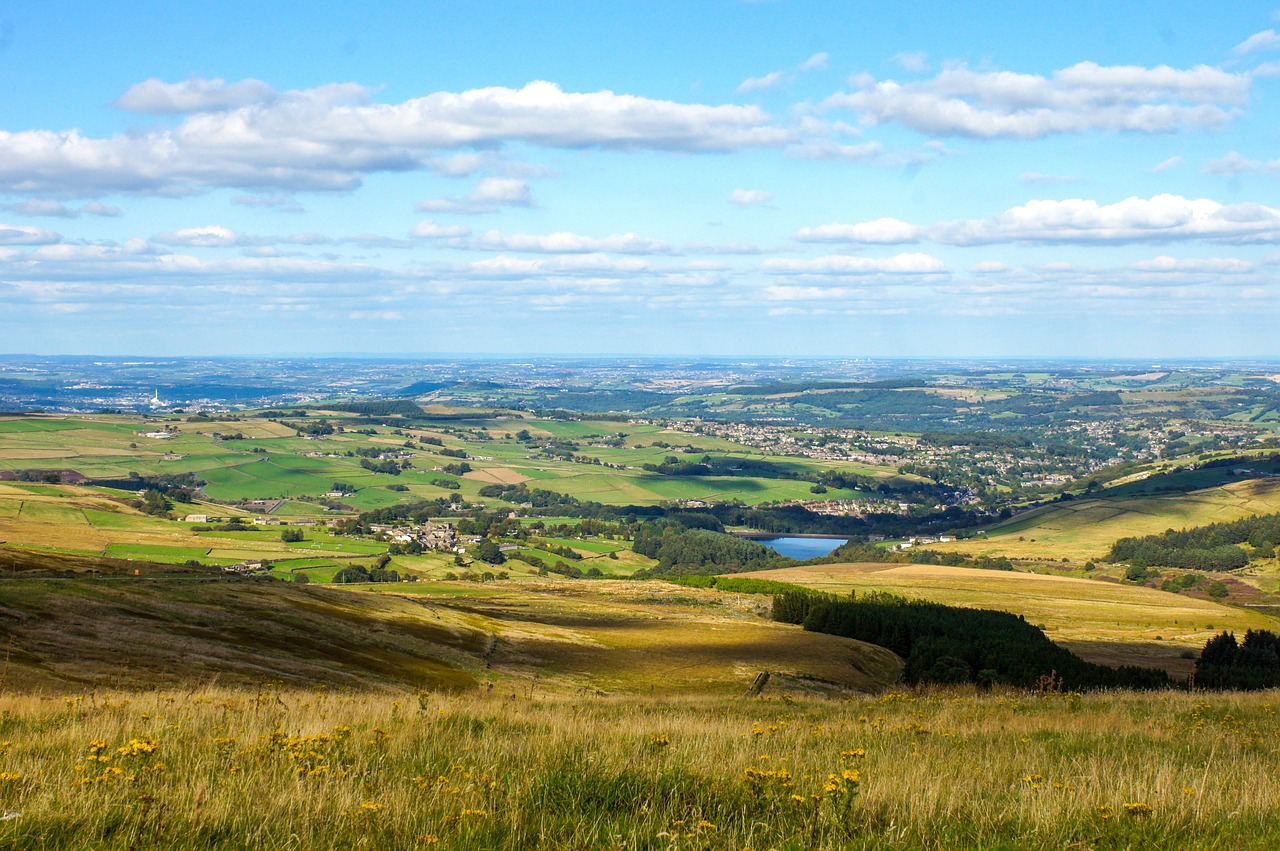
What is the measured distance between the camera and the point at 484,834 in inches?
270

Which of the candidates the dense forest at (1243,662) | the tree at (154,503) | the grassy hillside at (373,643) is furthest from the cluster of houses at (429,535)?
the dense forest at (1243,662)

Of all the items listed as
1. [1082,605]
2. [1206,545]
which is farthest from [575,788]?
[1206,545]

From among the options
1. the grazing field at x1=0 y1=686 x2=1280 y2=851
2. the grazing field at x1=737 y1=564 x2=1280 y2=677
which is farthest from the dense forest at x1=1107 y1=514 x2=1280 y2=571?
the grazing field at x1=0 y1=686 x2=1280 y2=851

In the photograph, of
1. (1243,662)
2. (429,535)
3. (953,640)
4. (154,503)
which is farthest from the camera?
(429,535)

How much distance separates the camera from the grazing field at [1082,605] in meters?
85.9

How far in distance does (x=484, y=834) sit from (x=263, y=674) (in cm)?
2708

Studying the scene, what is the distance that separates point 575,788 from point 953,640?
230 ft

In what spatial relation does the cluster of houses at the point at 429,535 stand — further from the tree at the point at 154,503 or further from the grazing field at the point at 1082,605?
the grazing field at the point at 1082,605

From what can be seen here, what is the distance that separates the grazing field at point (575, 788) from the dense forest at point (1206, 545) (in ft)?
582

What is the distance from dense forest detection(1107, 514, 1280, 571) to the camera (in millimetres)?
Result: 164250

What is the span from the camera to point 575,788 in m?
8.26

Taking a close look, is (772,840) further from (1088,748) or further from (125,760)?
(1088,748)

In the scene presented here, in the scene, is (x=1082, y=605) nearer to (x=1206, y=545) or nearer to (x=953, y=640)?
(x=953, y=640)

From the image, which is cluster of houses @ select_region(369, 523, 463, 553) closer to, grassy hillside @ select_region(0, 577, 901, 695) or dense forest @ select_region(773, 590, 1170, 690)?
grassy hillside @ select_region(0, 577, 901, 695)
